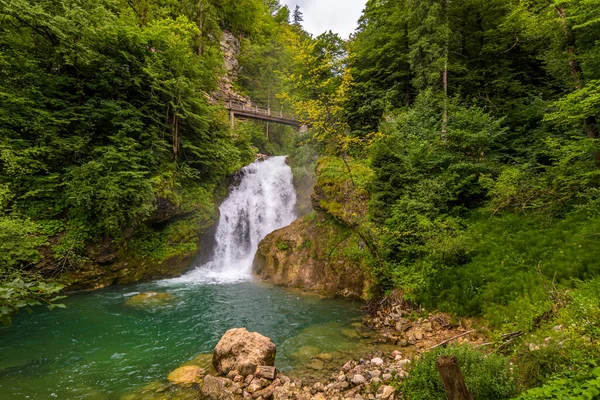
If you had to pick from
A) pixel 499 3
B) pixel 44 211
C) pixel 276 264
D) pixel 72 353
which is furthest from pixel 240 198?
pixel 499 3

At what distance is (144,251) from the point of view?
48.5 feet

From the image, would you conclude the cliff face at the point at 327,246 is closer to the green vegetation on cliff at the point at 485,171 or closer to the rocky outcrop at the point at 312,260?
the rocky outcrop at the point at 312,260

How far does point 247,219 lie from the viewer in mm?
19453

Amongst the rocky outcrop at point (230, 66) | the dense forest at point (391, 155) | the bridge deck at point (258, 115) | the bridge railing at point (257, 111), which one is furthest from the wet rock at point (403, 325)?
the rocky outcrop at point (230, 66)

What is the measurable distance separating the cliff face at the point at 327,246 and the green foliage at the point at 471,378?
6118mm

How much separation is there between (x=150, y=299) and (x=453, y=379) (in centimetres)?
1156

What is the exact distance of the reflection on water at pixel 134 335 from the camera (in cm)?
641

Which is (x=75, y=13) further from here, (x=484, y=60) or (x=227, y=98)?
(x=484, y=60)

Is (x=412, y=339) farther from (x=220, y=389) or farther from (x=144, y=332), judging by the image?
(x=144, y=332)

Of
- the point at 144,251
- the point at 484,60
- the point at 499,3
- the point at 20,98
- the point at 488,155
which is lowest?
the point at 144,251

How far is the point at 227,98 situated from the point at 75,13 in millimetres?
17292

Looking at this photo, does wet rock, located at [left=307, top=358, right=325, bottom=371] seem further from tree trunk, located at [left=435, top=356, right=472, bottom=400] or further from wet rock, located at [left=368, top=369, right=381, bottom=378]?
tree trunk, located at [left=435, top=356, right=472, bottom=400]

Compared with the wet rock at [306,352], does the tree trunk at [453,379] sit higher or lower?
higher

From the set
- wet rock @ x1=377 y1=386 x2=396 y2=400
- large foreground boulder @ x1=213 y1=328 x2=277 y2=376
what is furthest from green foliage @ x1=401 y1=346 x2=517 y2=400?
large foreground boulder @ x1=213 y1=328 x2=277 y2=376
